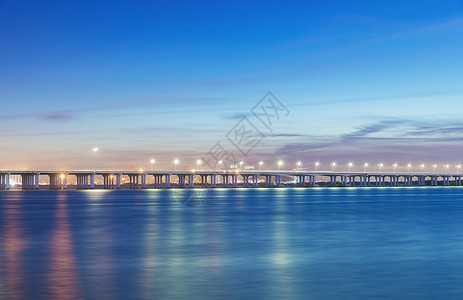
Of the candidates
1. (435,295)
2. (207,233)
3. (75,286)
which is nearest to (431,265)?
(435,295)

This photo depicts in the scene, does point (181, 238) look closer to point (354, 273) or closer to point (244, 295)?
point (354, 273)

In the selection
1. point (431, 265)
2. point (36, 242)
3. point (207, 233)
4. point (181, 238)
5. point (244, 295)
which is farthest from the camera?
point (207, 233)

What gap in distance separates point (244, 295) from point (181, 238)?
19127mm

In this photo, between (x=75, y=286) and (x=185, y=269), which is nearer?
(x=75, y=286)

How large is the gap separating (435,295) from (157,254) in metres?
13.8

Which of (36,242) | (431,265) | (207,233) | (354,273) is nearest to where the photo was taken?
(354,273)

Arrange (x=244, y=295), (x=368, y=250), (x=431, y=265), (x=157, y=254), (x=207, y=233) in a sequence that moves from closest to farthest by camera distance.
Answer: (x=244, y=295)
(x=431, y=265)
(x=157, y=254)
(x=368, y=250)
(x=207, y=233)

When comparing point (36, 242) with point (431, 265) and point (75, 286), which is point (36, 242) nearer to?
point (75, 286)

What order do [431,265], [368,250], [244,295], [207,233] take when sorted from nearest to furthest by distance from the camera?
[244,295]
[431,265]
[368,250]
[207,233]

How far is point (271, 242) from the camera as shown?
114 ft

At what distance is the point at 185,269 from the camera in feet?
77.5

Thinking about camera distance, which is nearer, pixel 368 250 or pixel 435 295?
pixel 435 295

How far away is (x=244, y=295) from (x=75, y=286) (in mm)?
5631

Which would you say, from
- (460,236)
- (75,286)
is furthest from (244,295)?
(460,236)
